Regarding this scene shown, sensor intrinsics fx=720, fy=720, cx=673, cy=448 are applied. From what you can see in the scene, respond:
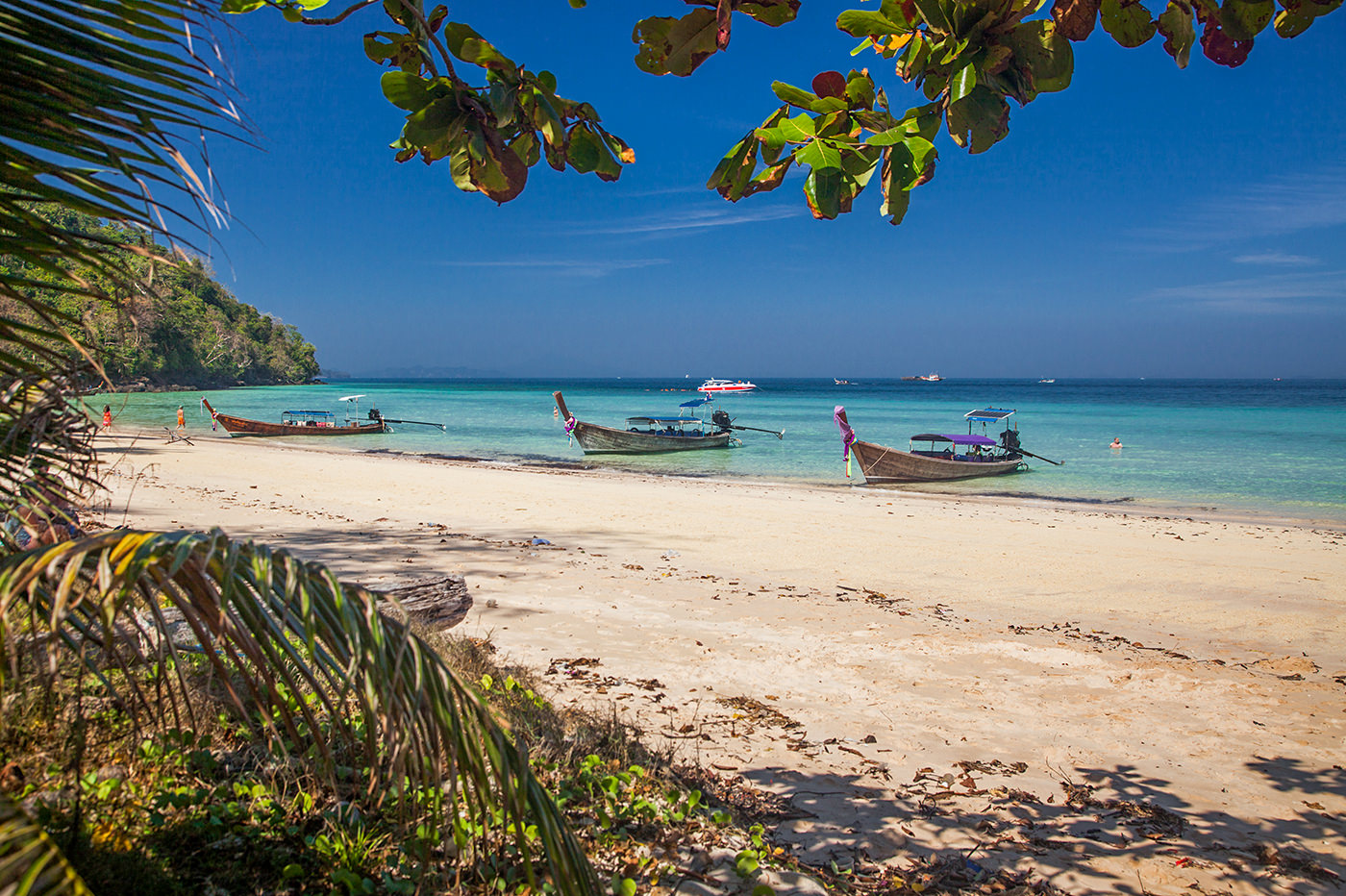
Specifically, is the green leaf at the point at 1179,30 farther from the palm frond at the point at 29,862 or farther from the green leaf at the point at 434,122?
the palm frond at the point at 29,862

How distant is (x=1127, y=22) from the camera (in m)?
2.07

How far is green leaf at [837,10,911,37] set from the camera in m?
1.87

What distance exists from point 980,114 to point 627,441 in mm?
27194

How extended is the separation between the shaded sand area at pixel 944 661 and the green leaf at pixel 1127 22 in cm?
288

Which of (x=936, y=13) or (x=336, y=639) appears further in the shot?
(x=936, y=13)

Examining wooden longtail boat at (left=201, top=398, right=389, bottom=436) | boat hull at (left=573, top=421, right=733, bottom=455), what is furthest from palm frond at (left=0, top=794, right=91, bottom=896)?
wooden longtail boat at (left=201, top=398, right=389, bottom=436)

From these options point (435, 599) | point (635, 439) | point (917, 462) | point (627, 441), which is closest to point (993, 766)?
point (435, 599)

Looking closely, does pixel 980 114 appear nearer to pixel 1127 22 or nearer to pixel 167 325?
pixel 1127 22

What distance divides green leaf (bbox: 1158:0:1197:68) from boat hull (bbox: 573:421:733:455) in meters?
26.1

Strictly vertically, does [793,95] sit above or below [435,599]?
above

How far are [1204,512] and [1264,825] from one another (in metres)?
16.8

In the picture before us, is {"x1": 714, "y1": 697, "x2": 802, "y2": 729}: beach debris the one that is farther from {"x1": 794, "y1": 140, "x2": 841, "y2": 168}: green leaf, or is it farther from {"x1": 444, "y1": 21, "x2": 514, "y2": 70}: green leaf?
{"x1": 444, "y1": 21, "x2": 514, "y2": 70}: green leaf

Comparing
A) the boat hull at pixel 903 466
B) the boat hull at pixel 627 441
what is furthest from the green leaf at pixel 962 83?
the boat hull at pixel 627 441

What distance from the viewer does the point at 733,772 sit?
3859 mm
